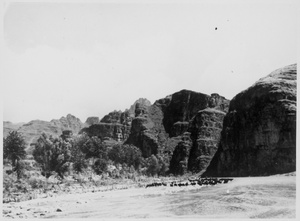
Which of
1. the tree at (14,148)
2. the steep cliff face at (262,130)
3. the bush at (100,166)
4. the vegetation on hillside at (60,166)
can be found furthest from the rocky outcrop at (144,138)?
the tree at (14,148)

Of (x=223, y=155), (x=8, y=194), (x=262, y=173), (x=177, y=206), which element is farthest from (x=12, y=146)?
(x=223, y=155)

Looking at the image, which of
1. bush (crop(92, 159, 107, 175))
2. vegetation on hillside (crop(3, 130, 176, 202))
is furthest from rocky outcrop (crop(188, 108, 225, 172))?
bush (crop(92, 159, 107, 175))

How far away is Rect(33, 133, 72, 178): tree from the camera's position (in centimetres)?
8100

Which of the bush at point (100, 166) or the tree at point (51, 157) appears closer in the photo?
the tree at point (51, 157)

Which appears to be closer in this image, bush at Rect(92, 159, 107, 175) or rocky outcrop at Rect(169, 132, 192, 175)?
bush at Rect(92, 159, 107, 175)

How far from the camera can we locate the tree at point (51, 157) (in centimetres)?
8100

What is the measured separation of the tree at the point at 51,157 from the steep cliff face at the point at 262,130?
52.0 meters

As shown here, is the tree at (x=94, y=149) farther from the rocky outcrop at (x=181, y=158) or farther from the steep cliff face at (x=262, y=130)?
the rocky outcrop at (x=181, y=158)

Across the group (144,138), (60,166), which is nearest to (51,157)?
(60,166)

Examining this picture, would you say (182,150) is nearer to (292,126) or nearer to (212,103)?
(212,103)

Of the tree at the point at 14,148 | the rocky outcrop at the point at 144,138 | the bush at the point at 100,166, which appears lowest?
the bush at the point at 100,166

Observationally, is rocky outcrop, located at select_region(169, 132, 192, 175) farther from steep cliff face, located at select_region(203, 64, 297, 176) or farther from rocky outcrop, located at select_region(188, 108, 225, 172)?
steep cliff face, located at select_region(203, 64, 297, 176)

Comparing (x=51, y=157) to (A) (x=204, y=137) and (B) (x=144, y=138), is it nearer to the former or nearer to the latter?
(A) (x=204, y=137)

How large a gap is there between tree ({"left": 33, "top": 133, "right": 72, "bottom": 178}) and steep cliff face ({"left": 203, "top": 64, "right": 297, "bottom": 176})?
5196 centimetres
